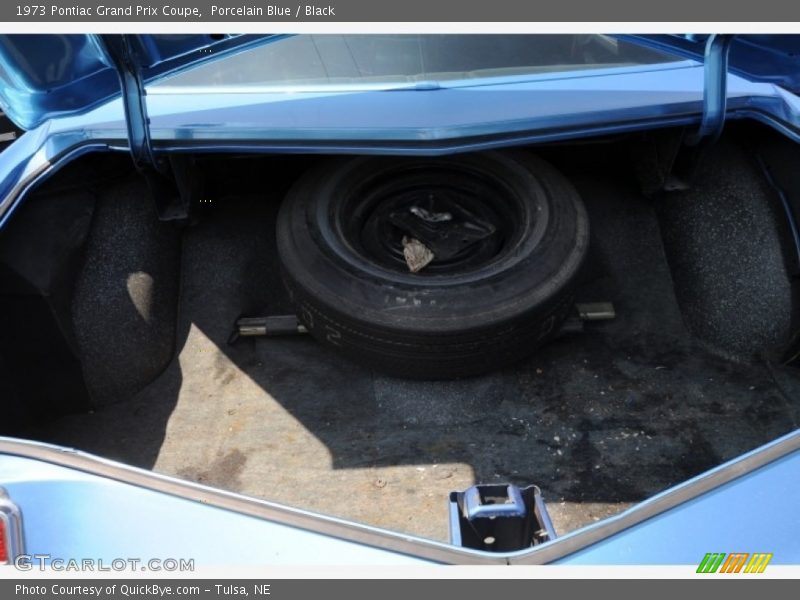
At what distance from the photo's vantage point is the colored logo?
3.44 feet

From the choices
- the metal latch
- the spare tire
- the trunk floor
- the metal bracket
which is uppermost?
the metal bracket

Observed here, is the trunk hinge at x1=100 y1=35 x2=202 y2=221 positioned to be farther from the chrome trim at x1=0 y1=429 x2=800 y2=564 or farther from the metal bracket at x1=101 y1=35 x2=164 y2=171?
the chrome trim at x1=0 y1=429 x2=800 y2=564

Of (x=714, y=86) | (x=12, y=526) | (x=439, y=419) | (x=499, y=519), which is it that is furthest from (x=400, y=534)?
(x=714, y=86)

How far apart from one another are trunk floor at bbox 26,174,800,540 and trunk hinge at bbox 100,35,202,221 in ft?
0.93

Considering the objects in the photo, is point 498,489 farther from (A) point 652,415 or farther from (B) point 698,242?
(B) point 698,242

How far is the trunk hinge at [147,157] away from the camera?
1682 mm

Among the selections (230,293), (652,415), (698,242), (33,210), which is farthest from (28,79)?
(698,242)

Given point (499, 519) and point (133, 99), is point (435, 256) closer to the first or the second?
point (133, 99)

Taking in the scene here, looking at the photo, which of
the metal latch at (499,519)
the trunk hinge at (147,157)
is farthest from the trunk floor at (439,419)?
the metal latch at (499,519)

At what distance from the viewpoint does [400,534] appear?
1.10 m

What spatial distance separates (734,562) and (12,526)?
1032 mm

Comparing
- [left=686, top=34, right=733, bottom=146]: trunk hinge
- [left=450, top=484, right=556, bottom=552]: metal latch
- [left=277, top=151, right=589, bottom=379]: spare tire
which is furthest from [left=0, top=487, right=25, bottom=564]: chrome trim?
[left=686, top=34, right=733, bottom=146]: trunk hinge

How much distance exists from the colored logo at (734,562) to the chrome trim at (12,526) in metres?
0.97

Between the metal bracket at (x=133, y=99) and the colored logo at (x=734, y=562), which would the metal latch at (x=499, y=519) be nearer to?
the colored logo at (x=734, y=562)
